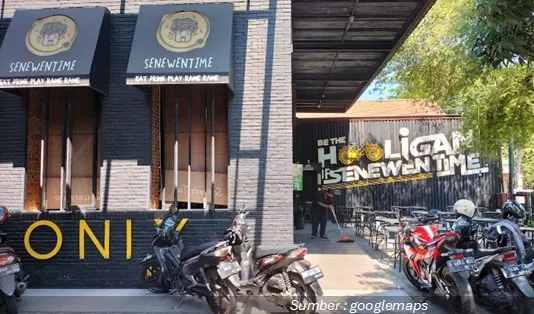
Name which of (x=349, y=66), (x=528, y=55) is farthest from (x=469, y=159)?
(x=528, y=55)

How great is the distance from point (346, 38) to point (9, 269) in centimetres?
896

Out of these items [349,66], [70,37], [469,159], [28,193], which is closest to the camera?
[70,37]

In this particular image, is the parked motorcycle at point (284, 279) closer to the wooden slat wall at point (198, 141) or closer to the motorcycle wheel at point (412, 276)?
the motorcycle wheel at point (412, 276)

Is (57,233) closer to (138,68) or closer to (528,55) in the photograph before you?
(138,68)

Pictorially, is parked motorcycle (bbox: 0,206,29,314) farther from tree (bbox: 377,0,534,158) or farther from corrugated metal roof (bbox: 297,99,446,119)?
corrugated metal roof (bbox: 297,99,446,119)

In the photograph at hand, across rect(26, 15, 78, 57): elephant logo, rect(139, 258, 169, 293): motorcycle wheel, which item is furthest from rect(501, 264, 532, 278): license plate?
rect(26, 15, 78, 57): elephant logo

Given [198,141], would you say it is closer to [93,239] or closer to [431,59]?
[93,239]

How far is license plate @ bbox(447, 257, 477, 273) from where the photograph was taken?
5769 millimetres

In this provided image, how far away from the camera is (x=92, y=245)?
8133mm

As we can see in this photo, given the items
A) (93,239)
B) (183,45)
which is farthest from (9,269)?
(183,45)

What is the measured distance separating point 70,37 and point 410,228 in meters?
6.47

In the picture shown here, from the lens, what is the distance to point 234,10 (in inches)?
328

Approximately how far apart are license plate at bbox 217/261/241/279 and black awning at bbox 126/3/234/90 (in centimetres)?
273

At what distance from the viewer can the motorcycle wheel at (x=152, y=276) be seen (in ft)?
24.7
